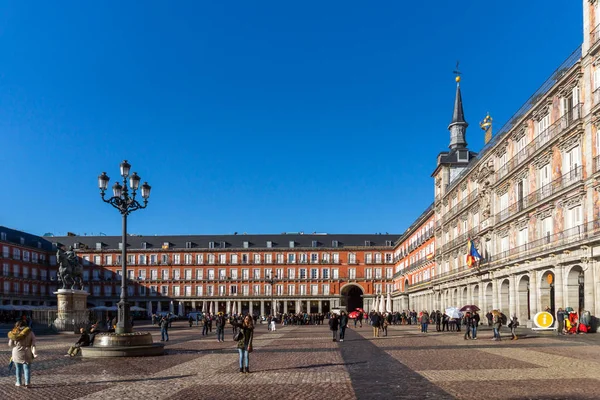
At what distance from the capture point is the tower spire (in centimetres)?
7169

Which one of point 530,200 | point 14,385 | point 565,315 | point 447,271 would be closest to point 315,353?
point 14,385

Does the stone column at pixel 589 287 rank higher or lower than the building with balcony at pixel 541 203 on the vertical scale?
lower

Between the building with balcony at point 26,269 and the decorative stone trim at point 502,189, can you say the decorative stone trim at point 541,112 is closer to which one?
the decorative stone trim at point 502,189

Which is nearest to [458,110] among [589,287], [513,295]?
[513,295]

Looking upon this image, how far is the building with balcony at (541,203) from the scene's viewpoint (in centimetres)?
3125

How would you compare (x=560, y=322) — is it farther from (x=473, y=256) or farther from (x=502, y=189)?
(x=473, y=256)

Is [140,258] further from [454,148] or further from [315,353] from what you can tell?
[315,353]

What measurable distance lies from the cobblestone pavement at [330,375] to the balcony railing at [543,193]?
41.5 feet

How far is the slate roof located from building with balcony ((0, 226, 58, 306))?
287 inches

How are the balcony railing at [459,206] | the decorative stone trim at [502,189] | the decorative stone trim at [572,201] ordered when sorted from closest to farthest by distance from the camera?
the decorative stone trim at [572,201] → the decorative stone trim at [502,189] → the balcony railing at [459,206]

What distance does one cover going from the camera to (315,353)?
74.3 ft

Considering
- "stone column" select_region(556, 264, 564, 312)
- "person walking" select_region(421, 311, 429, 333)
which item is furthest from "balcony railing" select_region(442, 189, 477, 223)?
"stone column" select_region(556, 264, 564, 312)

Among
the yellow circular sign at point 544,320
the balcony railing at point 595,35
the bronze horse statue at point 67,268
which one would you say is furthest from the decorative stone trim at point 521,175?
the bronze horse statue at point 67,268

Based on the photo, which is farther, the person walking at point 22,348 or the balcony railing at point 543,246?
the balcony railing at point 543,246
